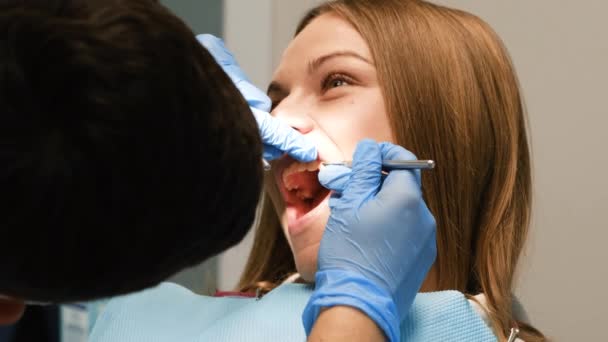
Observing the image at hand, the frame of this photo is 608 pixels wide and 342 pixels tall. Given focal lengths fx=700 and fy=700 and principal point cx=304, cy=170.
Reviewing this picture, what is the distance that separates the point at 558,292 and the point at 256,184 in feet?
3.43

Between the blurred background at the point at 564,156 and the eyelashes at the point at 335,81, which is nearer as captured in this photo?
the eyelashes at the point at 335,81

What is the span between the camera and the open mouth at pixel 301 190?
1.22 metres

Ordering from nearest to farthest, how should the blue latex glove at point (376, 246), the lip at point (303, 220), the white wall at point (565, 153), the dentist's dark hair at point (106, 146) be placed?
the dentist's dark hair at point (106, 146) → the blue latex glove at point (376, 246) → the lip at point (303, 220) → the white wall at point (565, 153)

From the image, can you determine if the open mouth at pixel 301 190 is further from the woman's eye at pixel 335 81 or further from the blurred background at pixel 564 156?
the blurred background at pixel 564 156

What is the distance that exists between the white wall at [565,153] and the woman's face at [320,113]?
47cm

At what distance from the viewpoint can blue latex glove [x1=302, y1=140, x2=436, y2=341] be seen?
0.98 meters

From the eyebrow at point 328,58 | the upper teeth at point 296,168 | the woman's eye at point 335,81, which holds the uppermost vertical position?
the eyebrow at point 328,58

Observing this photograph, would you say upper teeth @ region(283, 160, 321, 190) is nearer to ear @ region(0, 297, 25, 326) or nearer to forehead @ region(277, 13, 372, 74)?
forehead @ region(277, 13, 372, 74)

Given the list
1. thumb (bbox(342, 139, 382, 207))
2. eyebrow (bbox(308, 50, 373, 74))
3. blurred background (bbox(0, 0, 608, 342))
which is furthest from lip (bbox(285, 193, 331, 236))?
blurred background (bbox(0, 0, 608, 342))

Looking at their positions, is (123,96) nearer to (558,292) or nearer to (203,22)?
(558,292)

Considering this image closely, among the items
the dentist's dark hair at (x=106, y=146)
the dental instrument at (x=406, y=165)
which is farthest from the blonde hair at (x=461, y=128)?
the dentist's dark hair at (x=106, y=146)

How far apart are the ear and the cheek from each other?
0.65m

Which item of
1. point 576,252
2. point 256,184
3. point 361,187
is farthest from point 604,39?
point 256,184

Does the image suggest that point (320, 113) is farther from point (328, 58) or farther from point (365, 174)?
point (365, 174)
